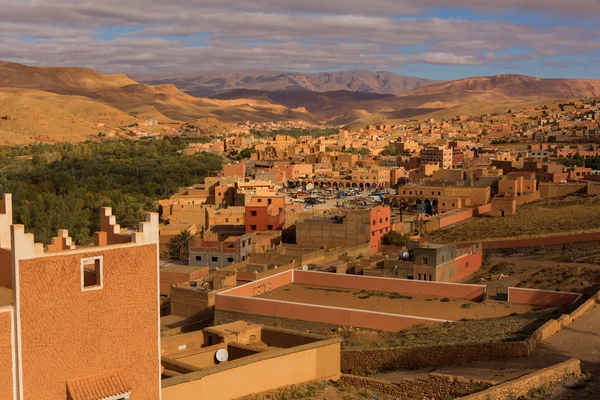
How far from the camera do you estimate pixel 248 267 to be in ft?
74.2

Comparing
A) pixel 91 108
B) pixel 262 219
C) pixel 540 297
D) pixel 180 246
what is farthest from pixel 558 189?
pixel 91 108

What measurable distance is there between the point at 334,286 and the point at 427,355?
7589 mm

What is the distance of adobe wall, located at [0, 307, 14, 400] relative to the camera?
7043 mm

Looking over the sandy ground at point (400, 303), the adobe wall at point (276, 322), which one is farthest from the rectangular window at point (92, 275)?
the sandy ground at point (400, 303)

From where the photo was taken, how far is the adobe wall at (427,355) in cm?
1196

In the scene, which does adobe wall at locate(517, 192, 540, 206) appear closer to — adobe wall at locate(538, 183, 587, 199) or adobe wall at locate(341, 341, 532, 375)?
adobe wall at locate(538, 183, 587, 199)

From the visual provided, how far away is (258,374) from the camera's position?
33.7 feet

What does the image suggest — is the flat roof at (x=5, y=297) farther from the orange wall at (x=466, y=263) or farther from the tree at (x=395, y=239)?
the tree at (x=395, y=239)

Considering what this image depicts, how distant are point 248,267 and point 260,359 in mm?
12318

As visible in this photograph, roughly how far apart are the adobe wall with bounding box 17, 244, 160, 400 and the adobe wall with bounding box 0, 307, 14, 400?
0.10 meters

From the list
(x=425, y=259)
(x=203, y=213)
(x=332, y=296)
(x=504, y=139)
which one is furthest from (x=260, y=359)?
(x=504, y=139)

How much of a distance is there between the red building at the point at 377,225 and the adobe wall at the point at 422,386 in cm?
1719

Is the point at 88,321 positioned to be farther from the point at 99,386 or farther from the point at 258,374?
the point at 258,374

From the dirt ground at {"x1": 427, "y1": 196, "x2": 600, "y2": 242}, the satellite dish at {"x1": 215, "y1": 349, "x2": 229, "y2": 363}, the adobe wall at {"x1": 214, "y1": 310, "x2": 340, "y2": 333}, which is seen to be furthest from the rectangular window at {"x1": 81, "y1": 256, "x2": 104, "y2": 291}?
the dirt ground at {"x1": 427, "y1": 196, "x2": 600, "y2": 242}
